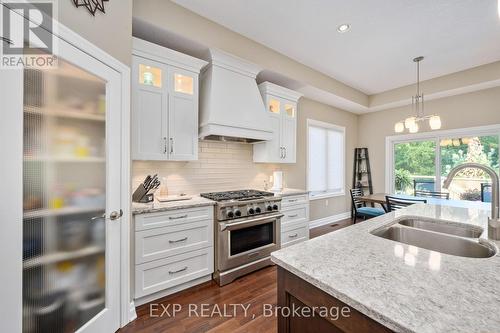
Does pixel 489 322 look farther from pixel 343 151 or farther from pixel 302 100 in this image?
pixel 343 151

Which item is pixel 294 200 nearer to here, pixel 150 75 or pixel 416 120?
pixel 416 120

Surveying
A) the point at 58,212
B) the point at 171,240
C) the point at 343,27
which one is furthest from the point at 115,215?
the point at 343,27

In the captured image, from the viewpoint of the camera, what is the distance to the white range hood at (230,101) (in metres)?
2.57

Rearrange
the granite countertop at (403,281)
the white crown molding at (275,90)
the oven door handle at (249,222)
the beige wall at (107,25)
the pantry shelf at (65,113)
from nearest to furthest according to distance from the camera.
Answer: the granite countertop at (403,281)
the pantry shelf at (65,113)
the beige wall at (107,25)
the oven door handle at (249,222)
the white crown molding at (275,90)

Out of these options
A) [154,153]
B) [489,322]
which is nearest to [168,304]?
[154,153]

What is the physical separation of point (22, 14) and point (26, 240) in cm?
118

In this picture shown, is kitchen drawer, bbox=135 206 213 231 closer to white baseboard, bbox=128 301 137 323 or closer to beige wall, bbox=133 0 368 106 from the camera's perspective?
white baseboard, bbox=128 301 137 323

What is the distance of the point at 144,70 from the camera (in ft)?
7.48

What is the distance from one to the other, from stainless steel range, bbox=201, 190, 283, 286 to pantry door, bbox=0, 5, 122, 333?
3.32 feet

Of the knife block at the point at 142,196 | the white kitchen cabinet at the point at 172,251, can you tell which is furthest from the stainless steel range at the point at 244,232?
the knife block at the point at 142,196

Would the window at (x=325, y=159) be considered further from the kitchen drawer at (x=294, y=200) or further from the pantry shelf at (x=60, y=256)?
the pantry shelf at (x=60, y=256)

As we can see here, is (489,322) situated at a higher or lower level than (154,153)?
lower

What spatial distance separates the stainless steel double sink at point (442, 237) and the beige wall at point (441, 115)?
12.0ft

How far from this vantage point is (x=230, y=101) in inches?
106
